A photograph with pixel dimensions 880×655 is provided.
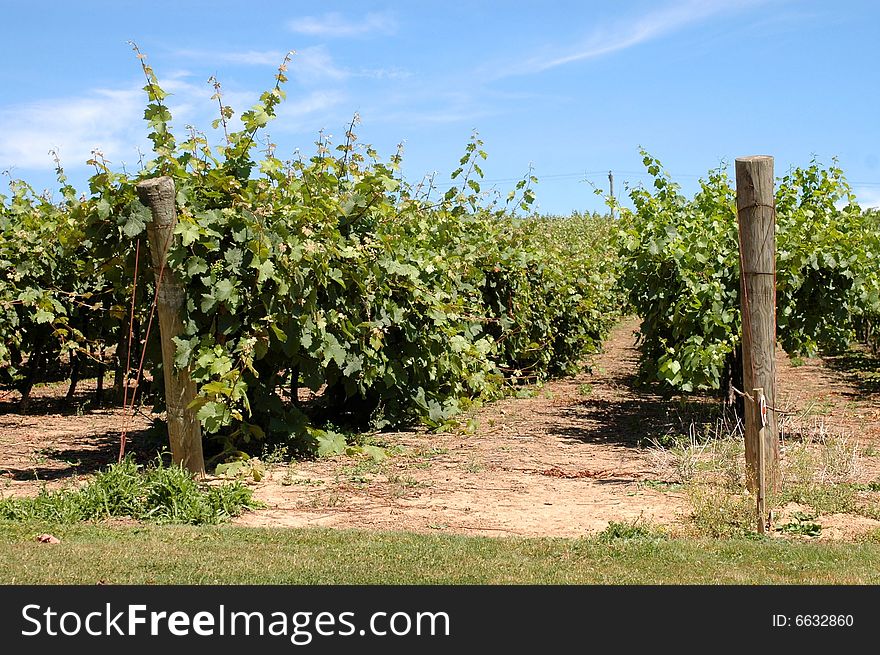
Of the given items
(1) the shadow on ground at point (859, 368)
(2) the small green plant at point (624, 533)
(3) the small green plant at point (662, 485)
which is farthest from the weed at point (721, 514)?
(1) the shadow on ground at point (859, 368)

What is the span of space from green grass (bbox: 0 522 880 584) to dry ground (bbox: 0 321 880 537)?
1.85ft

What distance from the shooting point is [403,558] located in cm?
525

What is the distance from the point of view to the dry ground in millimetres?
6559

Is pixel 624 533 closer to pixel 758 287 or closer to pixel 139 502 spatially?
pixel 758 287

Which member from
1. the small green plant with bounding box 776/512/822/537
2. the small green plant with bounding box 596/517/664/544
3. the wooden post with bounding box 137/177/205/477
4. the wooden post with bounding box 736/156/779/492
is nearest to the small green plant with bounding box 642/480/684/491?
the wooden post with bounding box 736/156/779/492

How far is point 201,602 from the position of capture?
4.31m

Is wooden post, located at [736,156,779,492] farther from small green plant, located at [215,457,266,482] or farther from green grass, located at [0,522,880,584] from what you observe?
small green plant, located at [215,457,266,482]

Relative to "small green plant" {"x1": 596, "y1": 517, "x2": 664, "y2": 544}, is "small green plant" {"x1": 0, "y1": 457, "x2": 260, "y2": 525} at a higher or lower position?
higher

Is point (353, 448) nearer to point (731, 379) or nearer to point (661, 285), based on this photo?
point (661, 285)

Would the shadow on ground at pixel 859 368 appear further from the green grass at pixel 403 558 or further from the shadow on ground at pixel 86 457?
the shadow on ground at pixel 86 457

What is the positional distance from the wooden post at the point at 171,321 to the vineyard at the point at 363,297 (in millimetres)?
72

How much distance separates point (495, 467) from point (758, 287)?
2.81 metres

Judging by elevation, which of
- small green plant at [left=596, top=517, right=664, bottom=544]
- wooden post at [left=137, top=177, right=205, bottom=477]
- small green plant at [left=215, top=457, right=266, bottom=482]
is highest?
wooden post at [left=137, top=177, right=205, bottom=477]

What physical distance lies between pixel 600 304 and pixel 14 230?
10.5 metres
